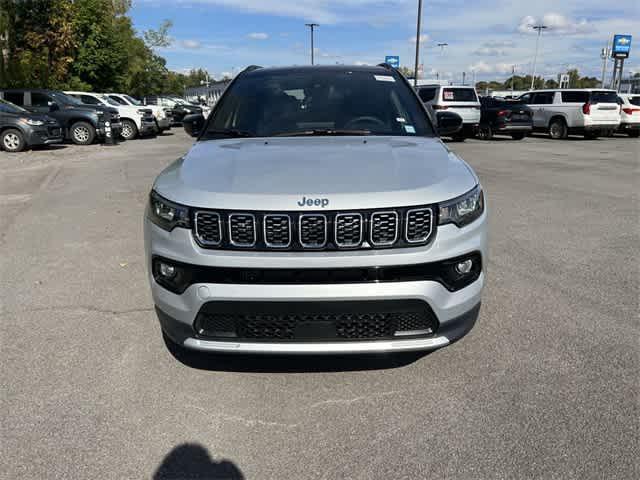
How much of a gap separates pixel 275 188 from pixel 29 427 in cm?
170

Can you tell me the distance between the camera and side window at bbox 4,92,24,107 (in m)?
17.3

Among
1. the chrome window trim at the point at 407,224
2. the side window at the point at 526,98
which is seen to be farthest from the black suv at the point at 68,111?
the chrome window trim at the point at 407,224

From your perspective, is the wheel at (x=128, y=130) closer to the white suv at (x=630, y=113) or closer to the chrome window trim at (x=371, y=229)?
the white suv at (x=630, y=113)

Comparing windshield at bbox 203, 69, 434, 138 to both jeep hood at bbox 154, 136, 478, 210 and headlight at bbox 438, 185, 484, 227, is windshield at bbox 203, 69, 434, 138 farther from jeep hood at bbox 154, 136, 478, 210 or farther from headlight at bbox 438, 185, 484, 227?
headlight at bbox 438, 185, 484, 227

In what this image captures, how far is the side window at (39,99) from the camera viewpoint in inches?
685

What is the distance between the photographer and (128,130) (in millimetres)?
21047

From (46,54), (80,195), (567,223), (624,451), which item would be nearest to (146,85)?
(46,54)

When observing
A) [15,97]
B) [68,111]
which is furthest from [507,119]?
[15,97]

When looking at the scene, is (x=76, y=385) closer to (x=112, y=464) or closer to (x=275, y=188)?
(x=112, y=464)

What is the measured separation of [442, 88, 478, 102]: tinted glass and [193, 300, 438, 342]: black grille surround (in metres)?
18.0

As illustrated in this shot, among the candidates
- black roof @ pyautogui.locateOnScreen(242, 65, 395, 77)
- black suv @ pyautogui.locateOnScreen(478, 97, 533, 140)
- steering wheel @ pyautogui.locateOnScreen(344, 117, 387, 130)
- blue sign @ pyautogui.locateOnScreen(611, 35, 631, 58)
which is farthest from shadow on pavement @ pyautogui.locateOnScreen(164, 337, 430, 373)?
blue sign @ pyautogui.locateOnScreen(611, 35, 631, 58)

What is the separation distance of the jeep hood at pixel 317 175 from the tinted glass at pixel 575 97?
62.9 ft

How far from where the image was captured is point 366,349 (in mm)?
2551

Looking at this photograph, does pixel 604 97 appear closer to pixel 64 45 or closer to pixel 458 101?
pixel 458 101
